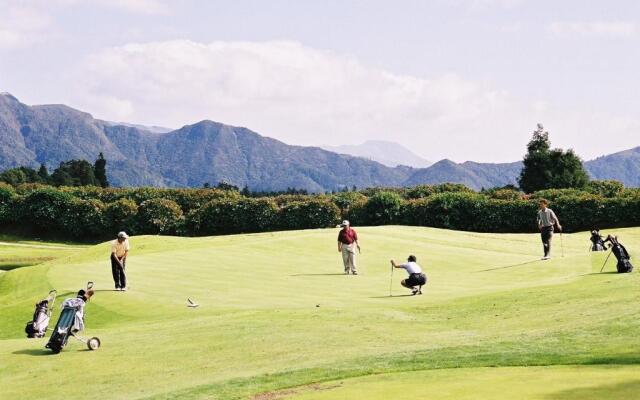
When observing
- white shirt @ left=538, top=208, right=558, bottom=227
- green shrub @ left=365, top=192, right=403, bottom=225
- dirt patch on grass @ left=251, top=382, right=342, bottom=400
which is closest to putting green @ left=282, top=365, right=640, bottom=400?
dirt patch on grass @ left=251, top=382, right=342, bottom=400

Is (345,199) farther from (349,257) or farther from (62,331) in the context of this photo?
(62,331)

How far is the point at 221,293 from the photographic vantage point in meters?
32.8

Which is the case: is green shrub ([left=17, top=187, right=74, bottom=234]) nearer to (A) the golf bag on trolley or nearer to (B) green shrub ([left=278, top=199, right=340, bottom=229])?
(B) green shrub ([left=278, top=199, right=340, bottom=229])

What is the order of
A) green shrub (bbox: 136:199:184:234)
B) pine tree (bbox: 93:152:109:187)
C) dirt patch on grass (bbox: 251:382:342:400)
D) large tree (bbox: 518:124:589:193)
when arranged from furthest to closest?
1. pine tree (bbox: 93:152:109:187)
2. large tree (bbox: 518:124:589:193)
3. green shrub (bbox: 136:199:184:234)
4. dirt patch on grass (bbox: 251:382:342:400)

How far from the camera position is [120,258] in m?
32.4

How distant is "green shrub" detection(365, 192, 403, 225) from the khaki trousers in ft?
128

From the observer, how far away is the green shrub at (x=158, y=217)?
9081 cm

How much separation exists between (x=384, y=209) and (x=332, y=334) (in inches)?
2224

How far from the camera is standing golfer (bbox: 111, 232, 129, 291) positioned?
105 feet

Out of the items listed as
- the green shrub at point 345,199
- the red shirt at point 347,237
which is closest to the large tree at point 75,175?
the green shrub at point 345,199

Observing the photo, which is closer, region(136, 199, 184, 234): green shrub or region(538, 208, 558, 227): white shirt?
region(538, 208, 558, 227): white shirt

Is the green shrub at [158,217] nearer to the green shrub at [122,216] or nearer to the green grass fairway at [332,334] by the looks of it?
the green shrub at [122,216]

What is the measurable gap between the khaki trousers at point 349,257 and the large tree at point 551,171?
82.8m

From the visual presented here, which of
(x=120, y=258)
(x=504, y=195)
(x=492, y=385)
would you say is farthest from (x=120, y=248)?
(x=504, y=195)
